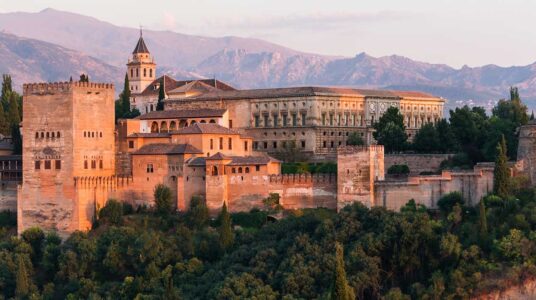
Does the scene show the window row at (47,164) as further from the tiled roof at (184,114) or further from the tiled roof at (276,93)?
the tiled roof at (276,93)

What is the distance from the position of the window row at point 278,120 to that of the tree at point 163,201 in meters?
14.4

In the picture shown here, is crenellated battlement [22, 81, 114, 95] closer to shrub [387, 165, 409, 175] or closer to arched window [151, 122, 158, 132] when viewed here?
arched window [151, 122, 158, 132]

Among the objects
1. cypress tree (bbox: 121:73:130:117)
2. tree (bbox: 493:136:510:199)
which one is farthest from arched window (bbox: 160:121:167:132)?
tree (bbox: 493:136:510:199)

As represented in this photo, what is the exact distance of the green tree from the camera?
64750 millimetres

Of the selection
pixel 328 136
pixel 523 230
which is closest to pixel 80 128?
pixel 328 136

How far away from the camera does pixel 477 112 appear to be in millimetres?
70062

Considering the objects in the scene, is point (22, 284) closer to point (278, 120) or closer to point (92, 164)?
point (92, 164)

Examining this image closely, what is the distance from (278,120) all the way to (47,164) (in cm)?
1682

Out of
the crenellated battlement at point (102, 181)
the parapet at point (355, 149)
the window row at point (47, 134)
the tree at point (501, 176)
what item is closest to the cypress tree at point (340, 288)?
the tree at point (501, 176)

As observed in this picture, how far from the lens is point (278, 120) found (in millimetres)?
71250

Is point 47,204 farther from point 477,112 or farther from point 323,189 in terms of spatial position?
point 477,112

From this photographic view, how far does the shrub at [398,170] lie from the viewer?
60350 millimetres

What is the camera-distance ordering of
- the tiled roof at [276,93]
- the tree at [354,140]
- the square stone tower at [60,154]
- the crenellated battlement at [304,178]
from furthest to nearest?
1. the tiled roof at [276,93]
2. the tree at [354,140]
3. the square stone tower at [60,154]
4. the crenellated battlement at [304,178]

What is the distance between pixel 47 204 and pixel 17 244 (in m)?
2.55
